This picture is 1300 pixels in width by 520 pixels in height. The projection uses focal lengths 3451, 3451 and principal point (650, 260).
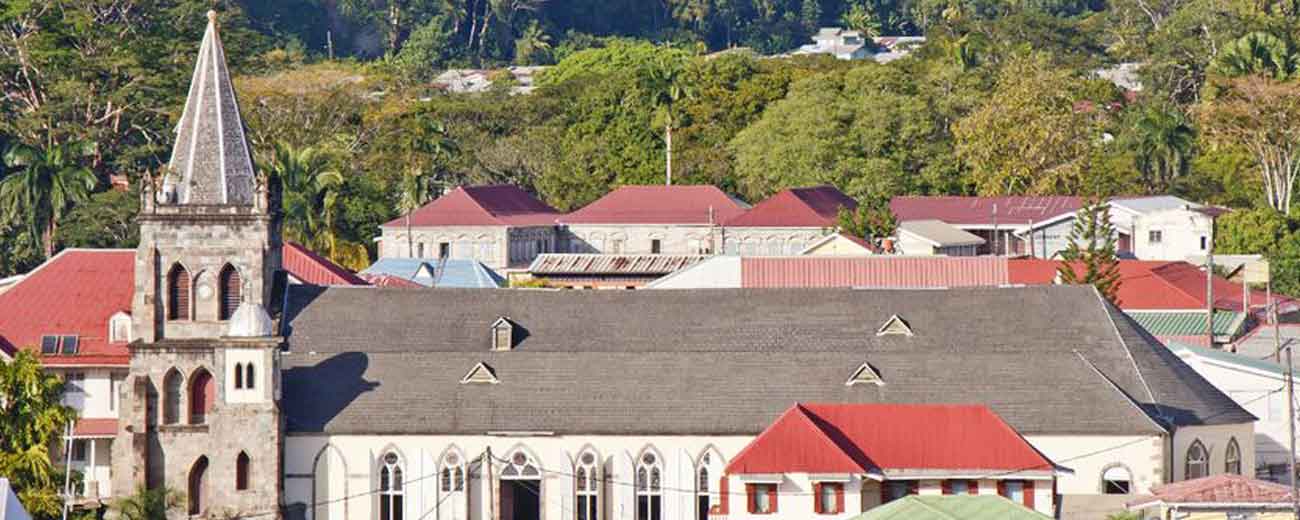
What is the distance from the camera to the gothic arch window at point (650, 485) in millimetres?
80312

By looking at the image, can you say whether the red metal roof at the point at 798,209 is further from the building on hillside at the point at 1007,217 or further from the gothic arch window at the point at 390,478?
the gothic arch window at the point at 390,478

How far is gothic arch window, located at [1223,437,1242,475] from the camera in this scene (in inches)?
3184

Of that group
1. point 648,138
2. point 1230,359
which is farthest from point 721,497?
point 648,138

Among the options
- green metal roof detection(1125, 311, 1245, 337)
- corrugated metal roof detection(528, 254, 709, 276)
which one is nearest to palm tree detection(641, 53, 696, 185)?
corrugated metal roof detection(528, 254, 709, 276)

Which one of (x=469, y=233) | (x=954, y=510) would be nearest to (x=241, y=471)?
(x=954, y=510)

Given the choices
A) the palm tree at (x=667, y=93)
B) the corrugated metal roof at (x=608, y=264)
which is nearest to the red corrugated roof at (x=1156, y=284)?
the corrugated metal roof at (x=608, y=264)

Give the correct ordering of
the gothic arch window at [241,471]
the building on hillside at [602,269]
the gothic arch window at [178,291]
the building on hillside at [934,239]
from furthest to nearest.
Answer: the building on hillside at [602,269], the building on hillside at [934,239], the gothic arch window at [178,291], the gothic arch window at [241,471]

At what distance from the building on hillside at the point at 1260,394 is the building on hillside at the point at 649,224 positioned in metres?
57.1

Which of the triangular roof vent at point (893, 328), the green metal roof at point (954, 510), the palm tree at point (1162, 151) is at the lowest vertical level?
the green metal roof at point (954, 510)

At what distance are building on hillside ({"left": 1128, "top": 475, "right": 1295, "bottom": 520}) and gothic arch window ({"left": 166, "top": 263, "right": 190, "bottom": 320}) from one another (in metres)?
23.4

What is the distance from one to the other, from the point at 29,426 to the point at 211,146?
9.38 meters

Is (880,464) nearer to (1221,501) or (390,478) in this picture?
(1221,501)

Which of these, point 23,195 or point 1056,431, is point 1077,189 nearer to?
point 23,195

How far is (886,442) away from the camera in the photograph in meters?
78.6
